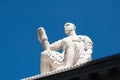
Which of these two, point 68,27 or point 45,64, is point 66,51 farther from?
point 68,27

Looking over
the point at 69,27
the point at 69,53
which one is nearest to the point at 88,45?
the point at 69,53

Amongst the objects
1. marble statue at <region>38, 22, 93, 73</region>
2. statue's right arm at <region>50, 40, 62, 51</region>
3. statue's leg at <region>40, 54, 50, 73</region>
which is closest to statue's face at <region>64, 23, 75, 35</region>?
marble statue at <region>38, 22, 93, 73</region>

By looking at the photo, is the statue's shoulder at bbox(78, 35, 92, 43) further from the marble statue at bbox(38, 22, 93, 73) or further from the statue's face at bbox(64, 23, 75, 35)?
the statue's face at bbox(64, 23, 75, 35)

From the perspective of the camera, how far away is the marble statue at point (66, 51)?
55.3 ft

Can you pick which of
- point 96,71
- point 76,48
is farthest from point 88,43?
point 96,71

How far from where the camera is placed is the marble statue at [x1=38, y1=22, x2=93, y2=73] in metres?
16.8

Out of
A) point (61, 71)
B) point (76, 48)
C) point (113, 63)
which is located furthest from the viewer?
point (76, 48)

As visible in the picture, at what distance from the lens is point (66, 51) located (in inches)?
672

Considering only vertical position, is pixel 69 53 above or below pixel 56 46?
below

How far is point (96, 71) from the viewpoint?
14.3m

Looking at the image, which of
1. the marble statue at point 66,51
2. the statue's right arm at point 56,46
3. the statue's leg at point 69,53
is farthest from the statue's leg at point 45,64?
the statue's leg at point 69,53

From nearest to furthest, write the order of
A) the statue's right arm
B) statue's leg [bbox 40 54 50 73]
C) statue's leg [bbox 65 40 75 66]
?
statue's leg [bbox 65 40 75 66]
statue's leg [bbox 40 54 50 73]
the statue's right arm

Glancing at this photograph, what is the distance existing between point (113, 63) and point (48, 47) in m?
4.17

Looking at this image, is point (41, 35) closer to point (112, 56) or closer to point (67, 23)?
point (67, 23)
